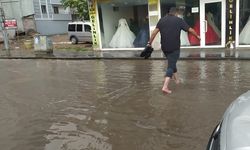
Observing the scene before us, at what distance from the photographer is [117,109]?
646cm

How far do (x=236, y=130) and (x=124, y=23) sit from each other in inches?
665

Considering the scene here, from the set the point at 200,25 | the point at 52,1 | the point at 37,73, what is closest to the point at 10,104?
the point at 37,73

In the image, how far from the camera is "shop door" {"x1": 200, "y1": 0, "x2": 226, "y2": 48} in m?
15.8

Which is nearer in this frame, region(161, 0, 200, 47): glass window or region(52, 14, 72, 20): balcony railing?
region(161, 0, 200, 47): glass window

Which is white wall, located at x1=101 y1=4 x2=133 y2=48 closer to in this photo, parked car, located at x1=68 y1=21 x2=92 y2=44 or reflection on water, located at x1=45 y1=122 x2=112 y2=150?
parked car, located at x1=68 y1=21 x2=92 y2=44

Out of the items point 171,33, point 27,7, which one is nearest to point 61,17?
point 27,7

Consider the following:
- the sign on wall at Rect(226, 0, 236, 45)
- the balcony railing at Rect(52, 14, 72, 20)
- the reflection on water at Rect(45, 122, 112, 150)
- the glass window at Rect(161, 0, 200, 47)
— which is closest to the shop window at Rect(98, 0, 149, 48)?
the glass window at Rect(161, 0, 200, 47)

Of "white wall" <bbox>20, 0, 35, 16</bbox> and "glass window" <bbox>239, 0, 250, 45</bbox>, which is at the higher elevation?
"white wall" <bbox>20, 0, 35, 16</bbox>

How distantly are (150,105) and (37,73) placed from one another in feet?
22.4

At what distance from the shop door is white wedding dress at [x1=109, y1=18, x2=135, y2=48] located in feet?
13.9

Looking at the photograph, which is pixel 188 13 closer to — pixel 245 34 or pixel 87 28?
pixel 245 34

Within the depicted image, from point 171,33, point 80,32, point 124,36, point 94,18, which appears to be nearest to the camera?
point 171,33

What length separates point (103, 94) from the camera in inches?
310

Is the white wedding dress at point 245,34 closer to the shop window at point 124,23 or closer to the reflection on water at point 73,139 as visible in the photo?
the shop window at point 124,23
